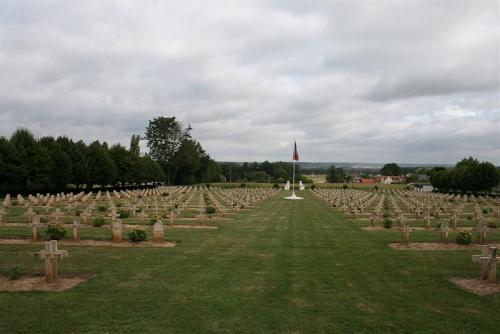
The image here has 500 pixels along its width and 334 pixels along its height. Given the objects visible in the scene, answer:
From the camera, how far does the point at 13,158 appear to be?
40969 millimetres

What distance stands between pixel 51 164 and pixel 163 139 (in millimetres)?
46710

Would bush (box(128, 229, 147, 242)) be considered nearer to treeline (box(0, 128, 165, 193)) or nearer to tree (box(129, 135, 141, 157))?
treeline (box(0, 128, 165, 193))

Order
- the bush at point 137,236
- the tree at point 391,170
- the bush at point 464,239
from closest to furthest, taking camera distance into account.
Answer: the bush at point 137,236 < the bush at point 464,239 < the tree at point 391,170

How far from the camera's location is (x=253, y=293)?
30.7 feet

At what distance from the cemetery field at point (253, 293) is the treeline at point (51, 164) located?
30962 mm

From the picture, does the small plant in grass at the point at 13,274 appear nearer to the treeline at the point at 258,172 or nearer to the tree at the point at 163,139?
the tree at the point at 163,139

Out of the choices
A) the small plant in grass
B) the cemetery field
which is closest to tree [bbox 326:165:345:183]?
the cemetery field

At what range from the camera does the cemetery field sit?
7.44 metres

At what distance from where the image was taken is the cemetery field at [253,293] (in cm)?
744

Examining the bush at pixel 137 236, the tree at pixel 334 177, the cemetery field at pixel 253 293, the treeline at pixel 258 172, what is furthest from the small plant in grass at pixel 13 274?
the tree at pixel 334 177

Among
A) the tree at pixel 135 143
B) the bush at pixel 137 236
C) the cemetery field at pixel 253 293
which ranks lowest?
the cemetery field at pixel 253 293

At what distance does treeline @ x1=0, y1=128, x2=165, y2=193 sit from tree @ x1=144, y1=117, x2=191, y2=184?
2535 cm

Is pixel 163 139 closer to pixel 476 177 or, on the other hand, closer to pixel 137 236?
pixel 476 177

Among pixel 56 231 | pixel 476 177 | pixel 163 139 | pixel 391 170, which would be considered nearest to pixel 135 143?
pixel 163 139
